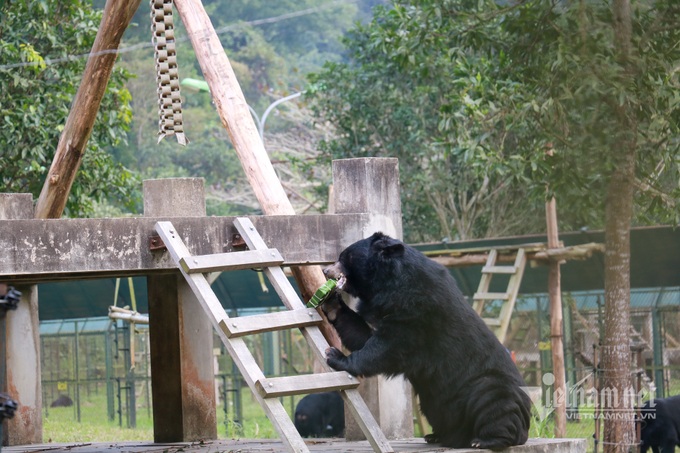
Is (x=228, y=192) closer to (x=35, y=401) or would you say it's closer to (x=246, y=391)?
(x=246, y=391)

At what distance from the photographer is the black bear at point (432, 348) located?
489 centimetres

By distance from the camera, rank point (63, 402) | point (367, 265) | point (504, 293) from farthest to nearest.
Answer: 1. point (63, 402)
2. point (504, 293)
3. point (367, 265)

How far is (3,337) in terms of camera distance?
26.0ft

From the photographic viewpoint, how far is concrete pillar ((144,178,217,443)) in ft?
22.8

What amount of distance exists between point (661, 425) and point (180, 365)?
495 cm

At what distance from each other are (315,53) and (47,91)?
38.4 metres

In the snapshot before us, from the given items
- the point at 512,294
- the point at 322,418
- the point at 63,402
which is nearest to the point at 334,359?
the point at 512,294

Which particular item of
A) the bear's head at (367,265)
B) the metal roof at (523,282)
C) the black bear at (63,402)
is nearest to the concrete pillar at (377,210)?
the bear's head at (367,265)

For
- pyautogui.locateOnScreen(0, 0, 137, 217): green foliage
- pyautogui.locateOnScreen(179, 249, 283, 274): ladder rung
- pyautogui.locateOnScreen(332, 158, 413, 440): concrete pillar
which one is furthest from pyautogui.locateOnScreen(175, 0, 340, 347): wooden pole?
pyautogui.locateOnScreen(0, 0, 137, 217): green foliage

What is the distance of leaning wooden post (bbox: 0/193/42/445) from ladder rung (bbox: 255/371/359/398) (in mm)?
3856

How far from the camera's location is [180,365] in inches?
274

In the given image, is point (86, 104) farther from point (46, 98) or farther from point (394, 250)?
point (46, 98)

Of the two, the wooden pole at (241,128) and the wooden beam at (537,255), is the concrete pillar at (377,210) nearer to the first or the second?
the wooden pole at (241,128)

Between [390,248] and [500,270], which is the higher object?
[500,270]
